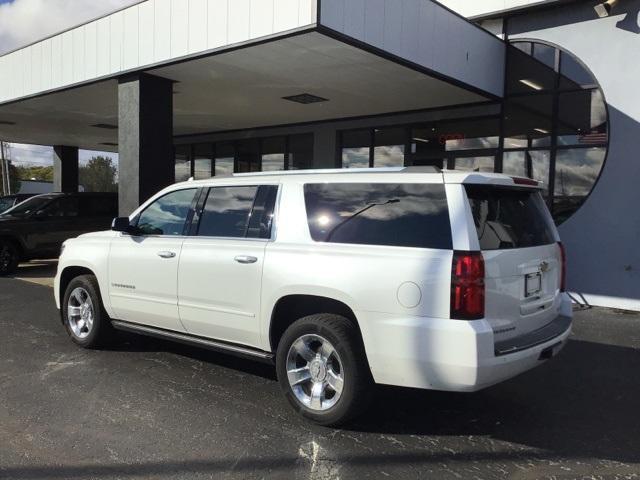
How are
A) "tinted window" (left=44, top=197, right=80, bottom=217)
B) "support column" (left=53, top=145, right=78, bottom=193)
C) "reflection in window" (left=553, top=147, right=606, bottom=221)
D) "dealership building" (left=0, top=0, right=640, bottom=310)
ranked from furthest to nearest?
"support column" (left=53, top=145, right=78, bottom=193) → "tinted window" (left=44, top=197, right=80, bottom=217) → "reflection in window" (left=553, top=147, right=606, bottom=221) → "dealership building" (left=0, top=0, right=640, bottom=310)

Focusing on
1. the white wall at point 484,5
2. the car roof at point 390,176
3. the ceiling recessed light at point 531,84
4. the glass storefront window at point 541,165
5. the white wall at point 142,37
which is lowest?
the car roof at point 390,176

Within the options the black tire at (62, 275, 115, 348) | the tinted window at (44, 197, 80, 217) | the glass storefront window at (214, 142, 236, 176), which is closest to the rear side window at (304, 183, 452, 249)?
the black tire at (62, 275, 115, 348)

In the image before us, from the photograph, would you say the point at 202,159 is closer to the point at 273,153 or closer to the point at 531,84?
the point at 273,153

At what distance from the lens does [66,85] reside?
10.3m

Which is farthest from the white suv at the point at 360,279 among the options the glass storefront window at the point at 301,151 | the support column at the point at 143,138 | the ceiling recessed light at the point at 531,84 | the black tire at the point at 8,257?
the glass storefront window at the point at 301,151

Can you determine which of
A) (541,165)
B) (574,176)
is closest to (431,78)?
(541,165)

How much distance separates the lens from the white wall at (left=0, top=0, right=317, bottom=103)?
7.13 m

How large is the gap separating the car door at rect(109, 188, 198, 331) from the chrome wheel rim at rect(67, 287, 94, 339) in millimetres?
523

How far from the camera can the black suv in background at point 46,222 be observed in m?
11.7

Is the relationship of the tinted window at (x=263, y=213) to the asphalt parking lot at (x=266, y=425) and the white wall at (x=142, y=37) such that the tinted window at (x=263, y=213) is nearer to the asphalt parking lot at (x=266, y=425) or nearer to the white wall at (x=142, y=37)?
the asphalt parking lot at (x=266, y=425)

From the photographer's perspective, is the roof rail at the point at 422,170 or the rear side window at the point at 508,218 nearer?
the rear side window at the point at 508,218

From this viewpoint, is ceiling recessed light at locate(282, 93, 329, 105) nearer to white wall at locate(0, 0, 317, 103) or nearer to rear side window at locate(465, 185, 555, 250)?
white wall at locate(0, 0, 317, 103)

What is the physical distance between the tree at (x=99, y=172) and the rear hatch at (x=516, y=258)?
6369cm

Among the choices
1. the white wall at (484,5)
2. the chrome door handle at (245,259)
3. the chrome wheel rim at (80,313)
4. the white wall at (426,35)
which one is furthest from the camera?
the white wall at (484,5)
